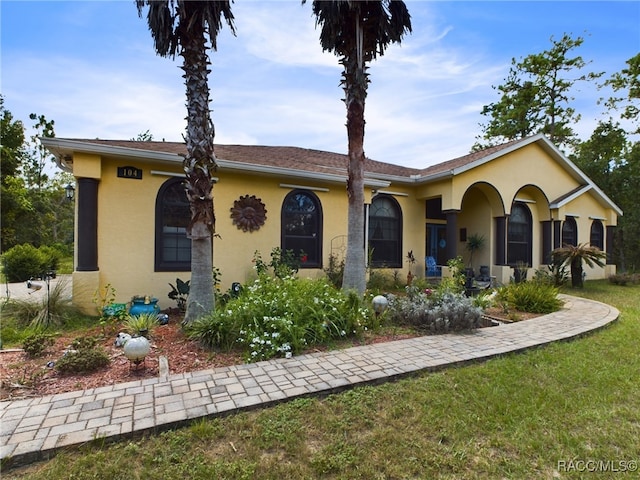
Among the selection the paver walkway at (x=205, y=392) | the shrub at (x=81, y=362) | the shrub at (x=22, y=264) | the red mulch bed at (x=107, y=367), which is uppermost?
the shrub at (x=22, y=264)

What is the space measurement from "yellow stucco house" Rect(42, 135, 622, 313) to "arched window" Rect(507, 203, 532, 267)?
0.05m

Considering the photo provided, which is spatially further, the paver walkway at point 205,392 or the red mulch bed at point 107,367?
the red mulch bed at point 107,367

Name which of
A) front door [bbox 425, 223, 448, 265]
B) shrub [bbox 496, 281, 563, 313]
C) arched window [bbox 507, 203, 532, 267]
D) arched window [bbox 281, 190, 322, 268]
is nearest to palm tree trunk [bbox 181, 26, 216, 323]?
arched window [bbox 281, 190, 322, 268]

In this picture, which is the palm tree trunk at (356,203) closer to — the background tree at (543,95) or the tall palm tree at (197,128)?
the tall palm tree at (197,128)

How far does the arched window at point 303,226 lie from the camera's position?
30.0ft

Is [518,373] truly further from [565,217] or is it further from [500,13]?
[565,217]

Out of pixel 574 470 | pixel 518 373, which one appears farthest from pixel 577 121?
pixel 574 470

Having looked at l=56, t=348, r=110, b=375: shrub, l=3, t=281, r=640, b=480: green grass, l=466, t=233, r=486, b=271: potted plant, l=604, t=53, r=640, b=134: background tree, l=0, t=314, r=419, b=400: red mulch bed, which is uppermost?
l=604, t=53, r=640, b=134: background tree

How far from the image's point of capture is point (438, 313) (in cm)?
579

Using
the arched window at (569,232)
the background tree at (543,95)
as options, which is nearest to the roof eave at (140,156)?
the arched window at (569,232)

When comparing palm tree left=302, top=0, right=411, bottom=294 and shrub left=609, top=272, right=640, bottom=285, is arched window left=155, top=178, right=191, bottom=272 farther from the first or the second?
shrub left=609, top=272, right=640, bottom=285

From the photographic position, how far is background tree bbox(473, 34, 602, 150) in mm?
20859

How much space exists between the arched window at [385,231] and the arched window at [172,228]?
21.0 ft

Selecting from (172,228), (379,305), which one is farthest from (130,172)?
(379,305)
